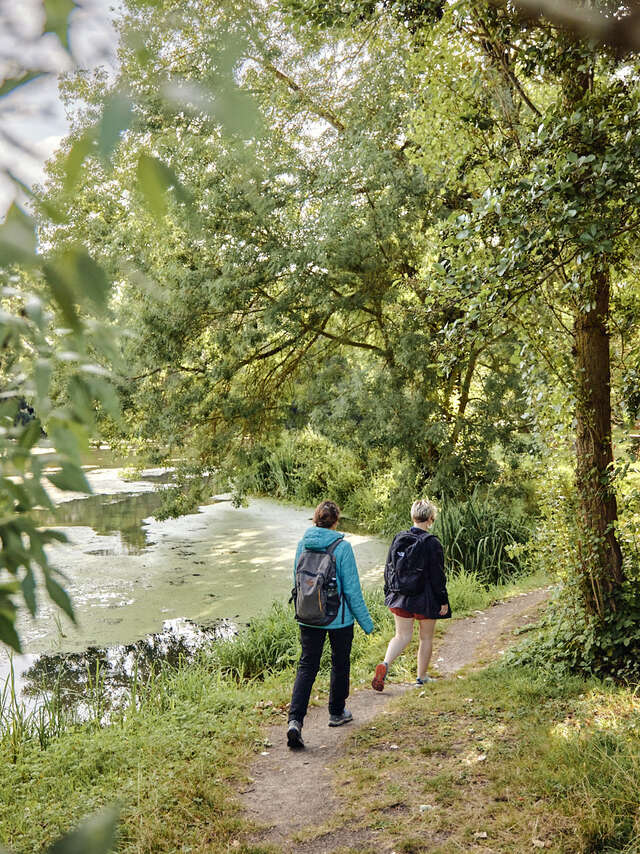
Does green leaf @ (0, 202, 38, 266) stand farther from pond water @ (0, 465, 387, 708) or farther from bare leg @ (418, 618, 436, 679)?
pond water @ (0, 465, 387, 708)

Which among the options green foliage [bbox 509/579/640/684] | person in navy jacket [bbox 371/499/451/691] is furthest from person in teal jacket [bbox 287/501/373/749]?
green foliage [bbox 509/579/640/684]

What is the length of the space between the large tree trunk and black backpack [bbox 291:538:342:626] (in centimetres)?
176

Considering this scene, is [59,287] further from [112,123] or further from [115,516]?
[115,516]

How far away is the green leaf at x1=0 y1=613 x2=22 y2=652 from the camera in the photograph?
75 cm

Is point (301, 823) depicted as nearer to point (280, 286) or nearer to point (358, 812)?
point (358, 812)

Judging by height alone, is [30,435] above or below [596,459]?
above

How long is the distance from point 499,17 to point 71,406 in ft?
14.8

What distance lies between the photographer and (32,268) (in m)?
0.80

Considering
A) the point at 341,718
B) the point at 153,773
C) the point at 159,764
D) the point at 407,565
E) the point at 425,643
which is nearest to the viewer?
the point at 153,773

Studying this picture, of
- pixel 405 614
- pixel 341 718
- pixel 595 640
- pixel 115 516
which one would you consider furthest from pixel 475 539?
pixel 115 516

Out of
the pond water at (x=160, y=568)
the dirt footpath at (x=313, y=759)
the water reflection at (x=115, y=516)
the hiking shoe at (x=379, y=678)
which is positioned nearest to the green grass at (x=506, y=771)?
the dirt footpath at (x=313, y=759)

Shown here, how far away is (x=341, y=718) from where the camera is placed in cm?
477

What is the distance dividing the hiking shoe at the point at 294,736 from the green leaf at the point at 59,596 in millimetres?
4040

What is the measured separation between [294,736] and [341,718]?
0.47 meters
